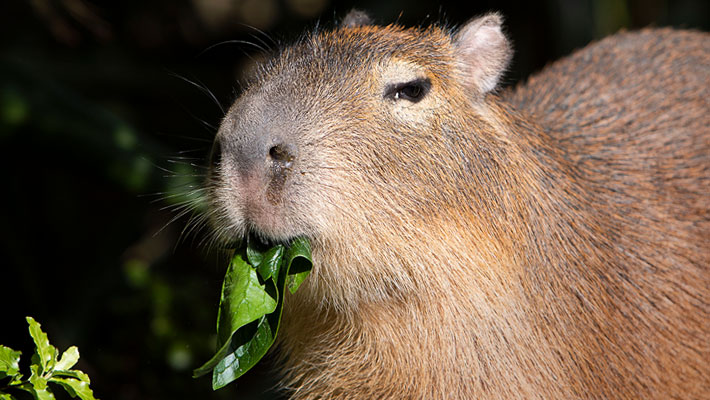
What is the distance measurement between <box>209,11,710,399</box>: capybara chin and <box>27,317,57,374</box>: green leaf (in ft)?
2.22

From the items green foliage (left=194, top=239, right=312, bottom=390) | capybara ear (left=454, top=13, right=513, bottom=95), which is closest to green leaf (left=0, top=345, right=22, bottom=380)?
green foliage (left=194, top=239, right=312, bottom=390)

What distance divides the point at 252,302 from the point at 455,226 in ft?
2.37

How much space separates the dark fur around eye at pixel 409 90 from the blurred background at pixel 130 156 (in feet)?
2.08

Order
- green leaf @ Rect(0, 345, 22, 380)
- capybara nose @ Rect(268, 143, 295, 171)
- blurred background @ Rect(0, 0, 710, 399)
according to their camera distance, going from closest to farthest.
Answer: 1. green leaf @ Rect(0, 345, 22, 380)
2. capybara nose @ Rect(268, 143, 295, 171)
3. blurred background @ Rect(0, 0, 710, 399)

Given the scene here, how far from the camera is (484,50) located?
2.98m

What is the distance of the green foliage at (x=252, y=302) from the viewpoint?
249 cm

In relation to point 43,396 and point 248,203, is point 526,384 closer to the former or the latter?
point 248,203

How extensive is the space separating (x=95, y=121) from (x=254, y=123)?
2.12 meters

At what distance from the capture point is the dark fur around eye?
2.71 m

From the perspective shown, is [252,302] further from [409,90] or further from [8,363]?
[409,90]

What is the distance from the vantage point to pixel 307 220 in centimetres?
240

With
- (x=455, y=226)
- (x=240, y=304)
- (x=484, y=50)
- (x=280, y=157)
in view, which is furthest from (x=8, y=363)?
(x=484, y=50)

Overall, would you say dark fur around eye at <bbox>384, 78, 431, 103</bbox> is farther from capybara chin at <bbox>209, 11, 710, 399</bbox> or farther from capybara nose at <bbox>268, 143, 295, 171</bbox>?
capybara nose at <bbox>268, 143, 295, 171</bbox>

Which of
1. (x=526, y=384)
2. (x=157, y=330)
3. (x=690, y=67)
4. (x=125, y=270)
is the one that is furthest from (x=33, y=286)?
(x=690, y=67)
